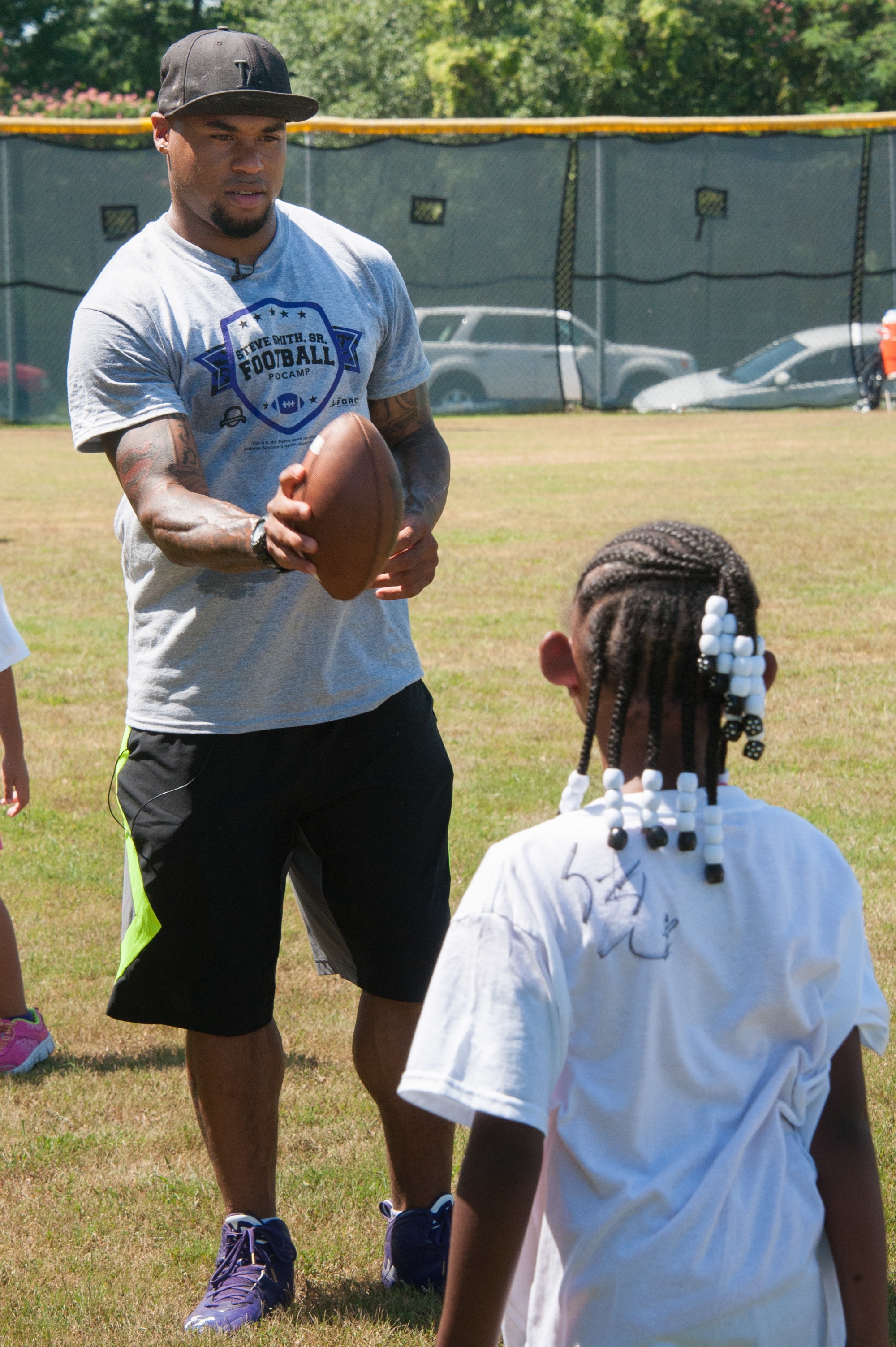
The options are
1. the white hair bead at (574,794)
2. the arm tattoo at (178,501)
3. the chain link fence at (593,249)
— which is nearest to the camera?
the white hair bead at (574,794)

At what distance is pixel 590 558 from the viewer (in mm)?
1731

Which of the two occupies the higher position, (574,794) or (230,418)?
(230,418)

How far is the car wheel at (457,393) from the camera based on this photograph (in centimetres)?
1897

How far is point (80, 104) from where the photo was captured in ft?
99.2

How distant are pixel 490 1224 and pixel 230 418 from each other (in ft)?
5.07

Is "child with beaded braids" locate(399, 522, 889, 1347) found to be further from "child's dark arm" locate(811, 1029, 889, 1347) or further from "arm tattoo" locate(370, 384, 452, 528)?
"arm tattoo" locate(370, 384, 452, 528)

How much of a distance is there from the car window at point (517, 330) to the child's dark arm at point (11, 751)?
15390 mm

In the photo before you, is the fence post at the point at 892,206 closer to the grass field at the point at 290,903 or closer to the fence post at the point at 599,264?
the fence post at the point at 599,264

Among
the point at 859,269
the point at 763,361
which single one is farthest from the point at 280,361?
the point at 859,269

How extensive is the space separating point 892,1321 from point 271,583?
5.59 feet

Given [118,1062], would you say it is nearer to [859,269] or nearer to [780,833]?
[780,833]

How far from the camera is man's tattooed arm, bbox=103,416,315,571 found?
236cm

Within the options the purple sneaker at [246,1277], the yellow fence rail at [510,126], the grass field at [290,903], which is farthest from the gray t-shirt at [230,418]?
the yellow fence rail at [510,126]

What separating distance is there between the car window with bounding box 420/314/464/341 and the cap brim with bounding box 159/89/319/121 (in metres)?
16.2
